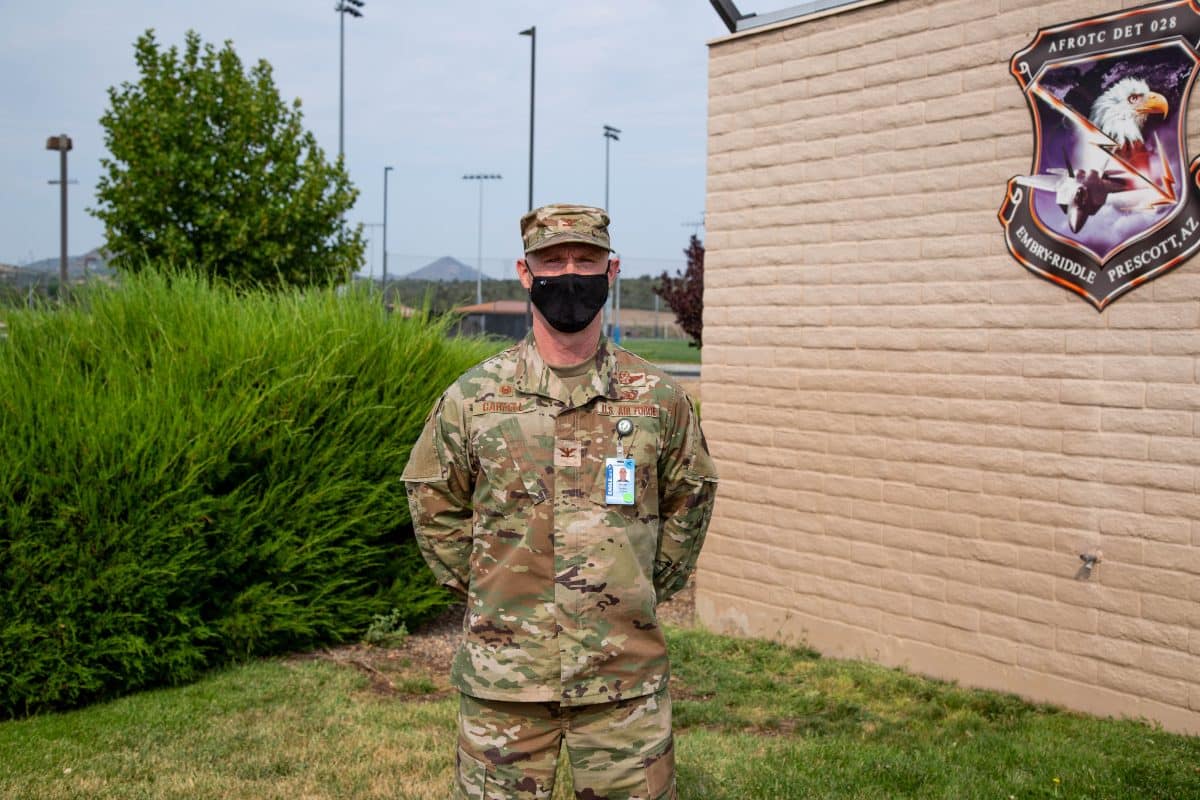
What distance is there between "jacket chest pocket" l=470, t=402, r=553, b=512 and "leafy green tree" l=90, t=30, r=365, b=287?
10366 mm

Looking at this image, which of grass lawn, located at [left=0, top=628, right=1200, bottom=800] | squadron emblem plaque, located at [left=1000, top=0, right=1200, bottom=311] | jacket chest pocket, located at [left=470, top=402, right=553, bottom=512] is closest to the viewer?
jacket chest pocket, located at [left=470, top=402, right=553, bottom=512]

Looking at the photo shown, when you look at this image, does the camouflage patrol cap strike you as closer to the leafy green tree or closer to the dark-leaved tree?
the leafy green tree

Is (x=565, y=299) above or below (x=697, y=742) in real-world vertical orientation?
above

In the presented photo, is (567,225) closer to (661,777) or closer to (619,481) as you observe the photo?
(619,481)

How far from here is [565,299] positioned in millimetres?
3064

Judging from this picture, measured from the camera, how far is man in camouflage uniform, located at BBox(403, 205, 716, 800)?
295 centimetres

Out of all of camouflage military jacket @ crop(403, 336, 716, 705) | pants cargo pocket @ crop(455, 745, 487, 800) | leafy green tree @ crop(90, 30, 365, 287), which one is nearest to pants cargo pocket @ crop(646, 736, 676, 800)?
camouflage military jacket @ crop(403, 336, 716, 705)

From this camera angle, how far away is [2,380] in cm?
570

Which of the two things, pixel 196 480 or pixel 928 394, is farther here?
pixel 928 394

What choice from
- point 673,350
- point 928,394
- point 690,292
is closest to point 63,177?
point 690,292

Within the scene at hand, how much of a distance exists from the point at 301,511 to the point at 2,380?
172cm

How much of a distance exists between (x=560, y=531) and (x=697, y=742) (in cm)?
235

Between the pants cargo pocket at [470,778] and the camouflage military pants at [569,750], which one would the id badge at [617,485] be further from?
the pants cargo pocket at [470,778]

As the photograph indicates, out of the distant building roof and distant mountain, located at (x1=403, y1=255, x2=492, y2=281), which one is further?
the distant building roof
